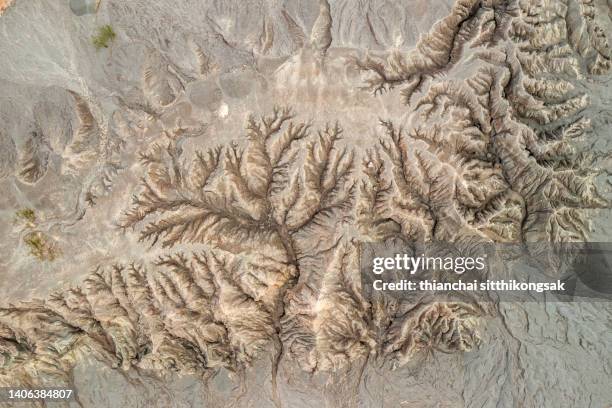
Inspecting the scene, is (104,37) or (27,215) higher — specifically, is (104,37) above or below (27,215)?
above

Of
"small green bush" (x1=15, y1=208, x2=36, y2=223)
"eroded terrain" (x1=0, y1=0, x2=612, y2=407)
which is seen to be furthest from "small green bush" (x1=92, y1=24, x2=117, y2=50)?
"small green bush" (x1=15, y1=208, x2=36, y2=223)

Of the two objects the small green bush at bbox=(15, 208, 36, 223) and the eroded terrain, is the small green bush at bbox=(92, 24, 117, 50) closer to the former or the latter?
the eroded terrain

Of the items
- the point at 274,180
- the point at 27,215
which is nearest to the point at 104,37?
the point at 27,215

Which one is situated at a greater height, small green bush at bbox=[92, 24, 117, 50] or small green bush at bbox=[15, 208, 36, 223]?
small green bush at bbox=[92, 24, 117, 50]

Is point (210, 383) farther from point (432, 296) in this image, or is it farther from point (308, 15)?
point (308, 15)

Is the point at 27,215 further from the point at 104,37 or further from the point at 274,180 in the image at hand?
the point at 274,180

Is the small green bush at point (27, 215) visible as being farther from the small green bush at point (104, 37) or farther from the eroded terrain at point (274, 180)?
the small green bush at point (104, 37)

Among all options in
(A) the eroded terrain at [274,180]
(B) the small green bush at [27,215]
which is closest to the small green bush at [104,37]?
(A) the eroded terrain at [274,180]

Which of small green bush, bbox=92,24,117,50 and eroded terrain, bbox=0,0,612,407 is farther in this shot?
small green bush, bbox=92,24,117,50

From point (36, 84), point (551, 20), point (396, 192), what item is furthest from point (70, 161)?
point (551, 20)
